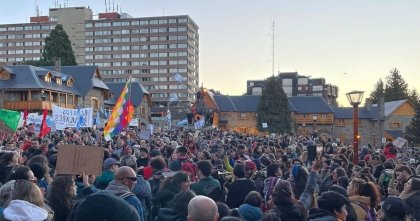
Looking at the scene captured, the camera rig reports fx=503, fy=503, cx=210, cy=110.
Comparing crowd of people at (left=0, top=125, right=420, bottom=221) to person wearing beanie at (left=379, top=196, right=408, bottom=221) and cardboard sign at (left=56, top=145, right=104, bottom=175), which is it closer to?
person wearing beanie at (left=379, top=196, right=408, bottom=221)

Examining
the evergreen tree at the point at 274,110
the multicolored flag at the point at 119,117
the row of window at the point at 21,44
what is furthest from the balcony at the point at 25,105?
the row of window at the point at 21,44

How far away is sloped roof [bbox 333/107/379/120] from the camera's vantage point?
76.6 meters

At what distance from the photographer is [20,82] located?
5038cm

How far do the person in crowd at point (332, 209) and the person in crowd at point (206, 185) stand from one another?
270 cm

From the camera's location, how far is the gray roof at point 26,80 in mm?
49781

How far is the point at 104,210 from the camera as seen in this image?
413cm

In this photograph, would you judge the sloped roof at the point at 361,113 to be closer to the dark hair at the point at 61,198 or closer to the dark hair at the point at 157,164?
the dark hair at the point at 157,164

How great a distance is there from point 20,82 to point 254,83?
86930mm

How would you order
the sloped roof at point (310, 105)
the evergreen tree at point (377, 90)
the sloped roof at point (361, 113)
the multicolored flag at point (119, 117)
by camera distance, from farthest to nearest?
the evergreen tree at point (377, 90) → the sloped roof at point (310, 105) → the sloped roof at point (361, 113) → the multicolored flag at point (119, 117)

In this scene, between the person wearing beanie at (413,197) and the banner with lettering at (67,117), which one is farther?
the banner with lettering at (67,117)

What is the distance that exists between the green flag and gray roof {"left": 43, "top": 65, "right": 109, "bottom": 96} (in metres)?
40.7

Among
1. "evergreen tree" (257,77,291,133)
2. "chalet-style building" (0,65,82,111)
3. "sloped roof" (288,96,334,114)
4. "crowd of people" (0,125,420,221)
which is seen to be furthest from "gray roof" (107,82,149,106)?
"crowd of people" (0,125,420,221)

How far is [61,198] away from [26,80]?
4821cm

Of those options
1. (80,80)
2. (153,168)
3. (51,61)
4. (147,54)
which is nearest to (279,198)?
(153,168)
